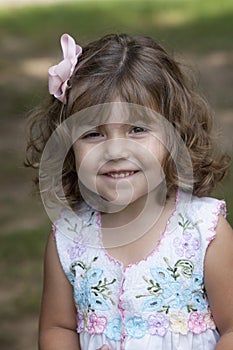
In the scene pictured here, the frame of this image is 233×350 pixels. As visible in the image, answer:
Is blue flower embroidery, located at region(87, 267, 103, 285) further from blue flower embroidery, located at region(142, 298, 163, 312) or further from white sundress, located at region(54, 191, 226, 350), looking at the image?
blue flower embroidery, located at region(142, 298, 163, 312)

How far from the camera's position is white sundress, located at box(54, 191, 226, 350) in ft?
8.71

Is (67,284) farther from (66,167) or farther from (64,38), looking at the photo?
(64,38)

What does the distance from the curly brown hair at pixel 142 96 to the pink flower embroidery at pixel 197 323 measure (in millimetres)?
315

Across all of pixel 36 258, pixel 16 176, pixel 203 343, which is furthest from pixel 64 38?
pixel 16 176

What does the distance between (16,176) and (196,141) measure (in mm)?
2783

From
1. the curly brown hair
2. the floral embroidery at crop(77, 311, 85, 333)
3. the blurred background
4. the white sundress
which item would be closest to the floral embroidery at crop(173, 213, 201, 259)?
the white sundress

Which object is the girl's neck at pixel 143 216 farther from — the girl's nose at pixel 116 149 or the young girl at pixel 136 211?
the girl's nose at pixel 116 149

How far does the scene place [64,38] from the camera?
8.92 ft

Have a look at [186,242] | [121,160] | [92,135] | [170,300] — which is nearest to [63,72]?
[92,135]

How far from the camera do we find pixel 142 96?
261cm

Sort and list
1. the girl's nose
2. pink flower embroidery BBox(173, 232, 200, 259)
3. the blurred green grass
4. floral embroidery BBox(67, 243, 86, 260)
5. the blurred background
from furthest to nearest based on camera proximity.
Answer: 1. the blurred green grass
2. the blurred background
3. floral embroidery BBox(67, 243, 86, 260)
4. pink flower embroidery BBox(173, 232, 200, 259)
5. the girl's nose

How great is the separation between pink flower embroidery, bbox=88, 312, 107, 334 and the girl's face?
0.31 m

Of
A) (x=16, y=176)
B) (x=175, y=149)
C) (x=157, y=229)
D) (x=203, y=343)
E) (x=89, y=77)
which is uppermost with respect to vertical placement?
(x=89, y=77)

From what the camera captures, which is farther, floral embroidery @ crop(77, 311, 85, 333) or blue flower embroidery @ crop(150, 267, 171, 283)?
floral embroidery @ crop(77, 311, 85, 333)
